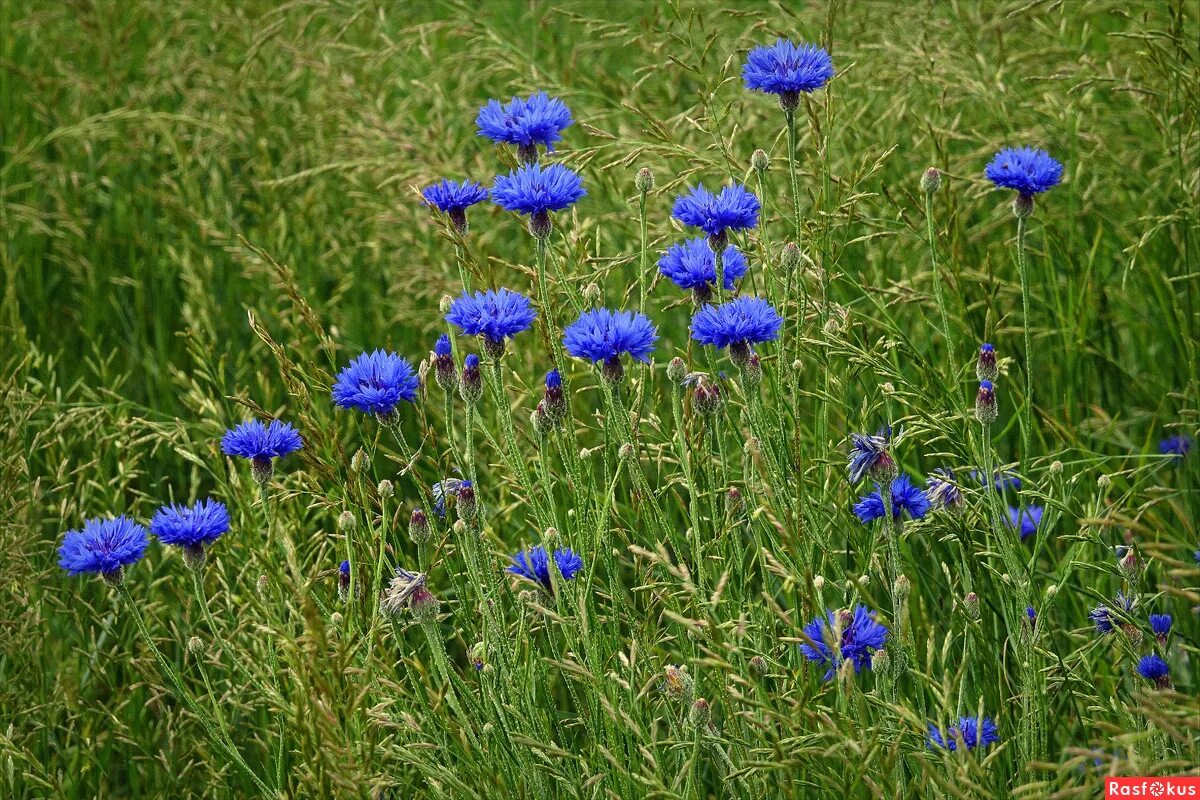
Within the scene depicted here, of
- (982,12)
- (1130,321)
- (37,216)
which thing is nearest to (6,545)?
(37,216)

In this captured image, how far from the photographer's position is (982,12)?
11.4ft

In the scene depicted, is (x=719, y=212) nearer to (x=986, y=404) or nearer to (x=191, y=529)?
(x=986, y=404)

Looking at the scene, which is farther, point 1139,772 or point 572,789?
point 572,789

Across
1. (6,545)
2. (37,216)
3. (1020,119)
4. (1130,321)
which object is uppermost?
(1020,119)

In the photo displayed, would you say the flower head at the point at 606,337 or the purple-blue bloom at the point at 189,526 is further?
the purple-blue bloom at the point at 189,526

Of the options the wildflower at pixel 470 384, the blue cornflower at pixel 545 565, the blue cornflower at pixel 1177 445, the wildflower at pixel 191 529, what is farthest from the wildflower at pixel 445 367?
the blue cornflower at pixel 1177 445

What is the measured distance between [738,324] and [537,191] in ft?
1.12

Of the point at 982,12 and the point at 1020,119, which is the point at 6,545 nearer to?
the point at 1020,119

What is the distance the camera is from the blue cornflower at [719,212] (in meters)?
1.75

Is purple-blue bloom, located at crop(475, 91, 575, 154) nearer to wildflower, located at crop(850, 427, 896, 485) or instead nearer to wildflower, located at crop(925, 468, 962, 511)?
wildflower, located at crop(850, 427, 896, 485)

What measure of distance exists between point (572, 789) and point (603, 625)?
1.28 ft

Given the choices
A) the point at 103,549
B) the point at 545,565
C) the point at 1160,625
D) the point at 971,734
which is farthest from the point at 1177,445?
the point at 103,549

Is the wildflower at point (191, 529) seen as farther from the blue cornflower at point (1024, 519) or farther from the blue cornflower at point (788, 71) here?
the blue cornflower at point (1024, 519)

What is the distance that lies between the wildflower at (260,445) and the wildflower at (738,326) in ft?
1.96
